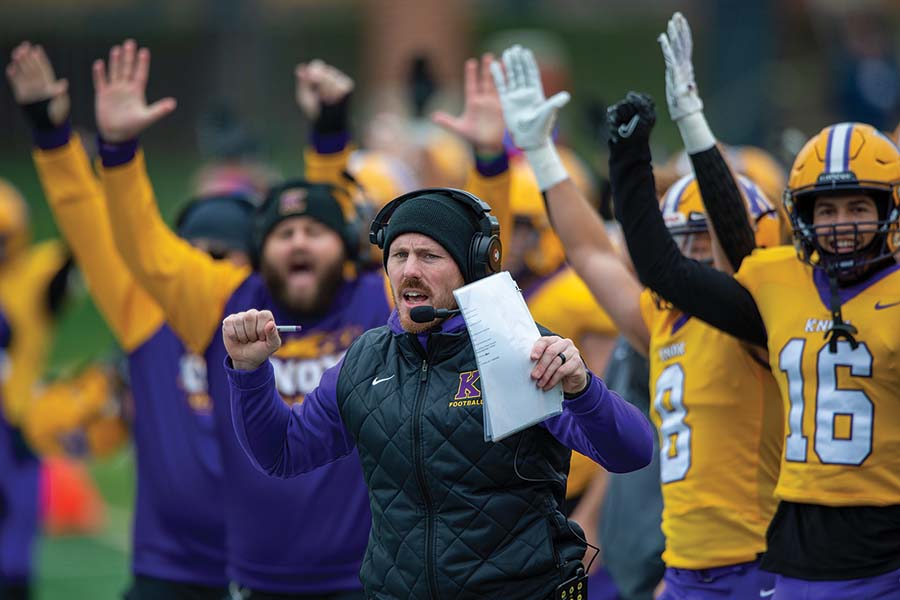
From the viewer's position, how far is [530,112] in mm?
5457

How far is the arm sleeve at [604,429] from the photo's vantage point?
12.4 ft

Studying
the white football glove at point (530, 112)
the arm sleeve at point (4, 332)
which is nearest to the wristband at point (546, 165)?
the white football glove at point (530, 112)

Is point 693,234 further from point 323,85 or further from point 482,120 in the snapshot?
point 323,85

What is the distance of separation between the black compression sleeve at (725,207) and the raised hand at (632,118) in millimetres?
278

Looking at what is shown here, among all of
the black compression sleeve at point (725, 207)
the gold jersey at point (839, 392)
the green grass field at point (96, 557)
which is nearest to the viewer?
the gold jersey at point (839, 392)

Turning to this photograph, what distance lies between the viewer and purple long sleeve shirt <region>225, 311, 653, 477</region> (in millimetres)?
3791

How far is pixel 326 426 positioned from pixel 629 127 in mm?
1384

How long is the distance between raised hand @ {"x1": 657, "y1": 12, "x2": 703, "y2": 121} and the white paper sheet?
159cm

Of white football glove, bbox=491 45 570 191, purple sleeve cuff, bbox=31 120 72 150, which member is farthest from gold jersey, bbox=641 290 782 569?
purple sleeve cuff, bbox=31 120 72 150

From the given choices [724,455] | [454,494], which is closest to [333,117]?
[724,455]

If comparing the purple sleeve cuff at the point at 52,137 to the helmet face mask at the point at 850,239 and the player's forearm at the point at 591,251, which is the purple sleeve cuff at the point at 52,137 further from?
the helmet face mask at the point at 850,239

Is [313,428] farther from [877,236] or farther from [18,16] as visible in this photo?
[18,16]

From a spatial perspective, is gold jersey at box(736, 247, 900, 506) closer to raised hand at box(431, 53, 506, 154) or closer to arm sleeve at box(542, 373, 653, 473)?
arm sleeve at box(542, 373, 653, 473)

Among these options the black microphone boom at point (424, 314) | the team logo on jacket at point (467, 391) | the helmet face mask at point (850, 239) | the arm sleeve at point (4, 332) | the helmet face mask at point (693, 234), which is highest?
the black microphone boom at point (424, 314)
